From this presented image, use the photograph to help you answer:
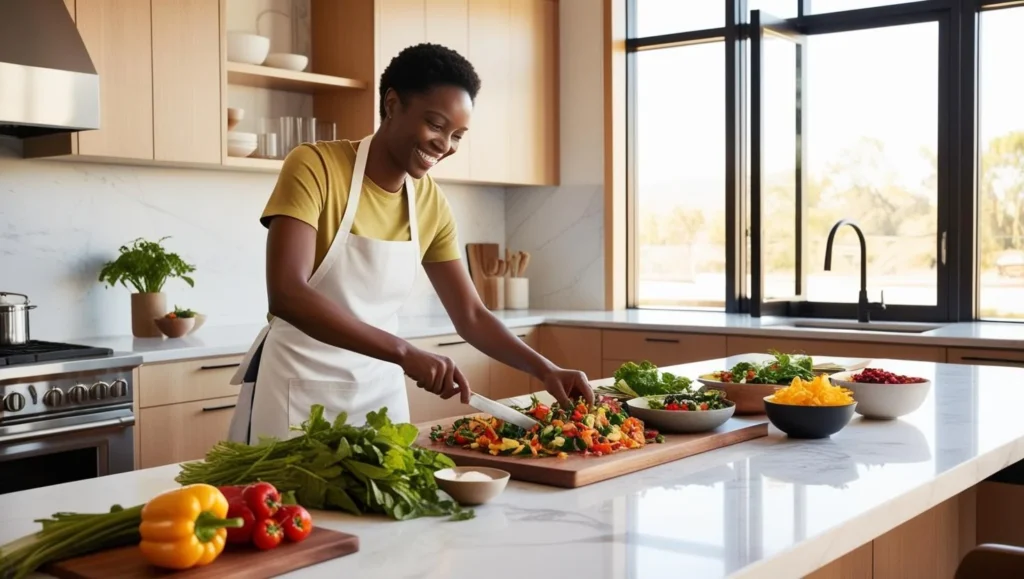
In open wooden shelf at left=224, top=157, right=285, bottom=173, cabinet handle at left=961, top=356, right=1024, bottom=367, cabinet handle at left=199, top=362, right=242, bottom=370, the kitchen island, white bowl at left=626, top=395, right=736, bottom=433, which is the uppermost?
open wooden shelf at left=224, top=157, right=285, bottom=173

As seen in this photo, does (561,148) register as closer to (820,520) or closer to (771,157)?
(771,157)

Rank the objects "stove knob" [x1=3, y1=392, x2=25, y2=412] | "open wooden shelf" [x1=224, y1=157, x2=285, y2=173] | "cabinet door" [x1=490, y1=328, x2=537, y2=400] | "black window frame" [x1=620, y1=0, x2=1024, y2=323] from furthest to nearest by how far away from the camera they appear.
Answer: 1. "cabinet door" [x1=490, y1=328, x2=537, y2=400]
2. "black window frame" [x1=620, y1=0, x2=1024, y2=323]
3. "open wooden shelf" [x1=224, y1=157, x2=285, y2=173]
4. "stove knob" [x1=3, y1=392, x2=25, y2=412]

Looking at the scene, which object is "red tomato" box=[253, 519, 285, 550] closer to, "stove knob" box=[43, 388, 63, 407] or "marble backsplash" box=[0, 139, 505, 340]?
"stove knob" box=[43, 388, 63, 407]

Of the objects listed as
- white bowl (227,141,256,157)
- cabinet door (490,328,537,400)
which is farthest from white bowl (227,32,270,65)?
cabinet door (490,328,537,400)

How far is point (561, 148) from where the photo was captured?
5.52m

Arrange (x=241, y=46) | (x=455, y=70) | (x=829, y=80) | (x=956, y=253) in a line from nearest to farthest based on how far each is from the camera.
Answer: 1. (x=455, y=70)
2. (x=241, y=46)
3. (x=956, y=253)
4. (x=829, y=80)

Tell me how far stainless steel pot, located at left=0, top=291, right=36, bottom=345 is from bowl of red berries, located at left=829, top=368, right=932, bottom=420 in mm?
2437

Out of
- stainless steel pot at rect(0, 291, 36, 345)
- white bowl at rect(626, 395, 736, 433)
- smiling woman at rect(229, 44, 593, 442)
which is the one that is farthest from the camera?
stainless steel pot at rect(0, 291, 36, 345)

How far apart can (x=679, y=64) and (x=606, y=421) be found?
378 centimetres

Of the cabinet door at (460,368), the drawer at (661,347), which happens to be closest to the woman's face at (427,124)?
the cabinet door at (460,368)

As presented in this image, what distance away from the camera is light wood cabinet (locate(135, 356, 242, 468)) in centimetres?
333

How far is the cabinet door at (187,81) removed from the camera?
3652 mm

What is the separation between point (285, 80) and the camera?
13.9ft

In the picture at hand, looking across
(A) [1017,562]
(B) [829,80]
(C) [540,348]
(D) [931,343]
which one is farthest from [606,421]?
(B) [829,80]
